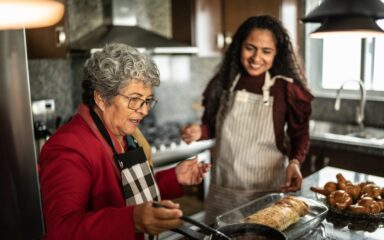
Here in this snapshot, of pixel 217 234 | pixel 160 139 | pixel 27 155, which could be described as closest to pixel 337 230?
pixel 217 234

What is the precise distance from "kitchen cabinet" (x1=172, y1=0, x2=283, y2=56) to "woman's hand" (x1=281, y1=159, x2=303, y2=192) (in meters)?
1.75

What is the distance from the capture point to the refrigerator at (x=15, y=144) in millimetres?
1835

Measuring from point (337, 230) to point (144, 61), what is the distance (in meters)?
0.81

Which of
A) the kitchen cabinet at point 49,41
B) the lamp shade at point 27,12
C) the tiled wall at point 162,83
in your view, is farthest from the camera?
the tiled wall at point 162,83

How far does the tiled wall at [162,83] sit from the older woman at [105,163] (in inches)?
68.5

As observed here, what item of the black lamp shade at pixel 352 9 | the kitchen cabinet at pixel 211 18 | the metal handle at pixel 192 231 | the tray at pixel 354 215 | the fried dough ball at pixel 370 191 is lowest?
the tray at pixel 354 215

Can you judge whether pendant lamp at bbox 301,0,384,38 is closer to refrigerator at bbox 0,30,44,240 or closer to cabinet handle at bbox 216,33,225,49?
refrigerator at bbox 0,30,44,240

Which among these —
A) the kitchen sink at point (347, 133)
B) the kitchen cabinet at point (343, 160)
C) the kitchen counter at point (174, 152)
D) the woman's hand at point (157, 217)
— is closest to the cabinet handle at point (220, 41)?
the kitchen counter at point (174, 152)

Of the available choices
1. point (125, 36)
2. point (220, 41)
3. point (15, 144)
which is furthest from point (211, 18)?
point (15, 144)

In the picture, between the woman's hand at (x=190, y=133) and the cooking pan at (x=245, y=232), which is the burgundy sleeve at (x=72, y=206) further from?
the woman's hand at (x=190, y=133)

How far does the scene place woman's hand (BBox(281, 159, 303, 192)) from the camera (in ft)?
5.09

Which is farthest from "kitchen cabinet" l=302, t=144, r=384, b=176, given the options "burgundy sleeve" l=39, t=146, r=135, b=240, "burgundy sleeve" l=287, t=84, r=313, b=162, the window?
"burgundy sleeve" l=39, t=146, r=135, b=240

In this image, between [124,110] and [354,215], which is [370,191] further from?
[124,110]

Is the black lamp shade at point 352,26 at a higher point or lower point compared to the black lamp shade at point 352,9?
lower
